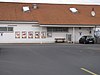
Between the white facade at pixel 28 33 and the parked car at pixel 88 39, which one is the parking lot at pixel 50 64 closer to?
the parked car at pixel 88 39

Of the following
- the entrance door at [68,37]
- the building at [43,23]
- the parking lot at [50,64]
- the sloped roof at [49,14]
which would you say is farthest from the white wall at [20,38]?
the parking lot at [50,64]

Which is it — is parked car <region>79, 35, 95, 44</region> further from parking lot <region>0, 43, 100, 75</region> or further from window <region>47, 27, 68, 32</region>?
parking lot <region>0, 43, 100, 75</region>

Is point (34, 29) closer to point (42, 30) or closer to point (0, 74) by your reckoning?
point (42, 30)

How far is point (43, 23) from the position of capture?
53.7 metres

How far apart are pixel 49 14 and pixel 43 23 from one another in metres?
4.77

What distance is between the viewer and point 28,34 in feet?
178

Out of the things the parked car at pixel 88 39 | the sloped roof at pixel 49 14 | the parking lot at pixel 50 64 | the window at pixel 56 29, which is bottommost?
the parking lot at pixel 50 64

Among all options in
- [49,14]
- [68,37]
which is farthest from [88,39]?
[49,14]

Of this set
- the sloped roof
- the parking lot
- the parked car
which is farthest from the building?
the parking lot

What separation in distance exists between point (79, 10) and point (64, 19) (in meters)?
6.51

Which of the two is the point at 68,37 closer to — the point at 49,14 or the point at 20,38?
the point at 49,14

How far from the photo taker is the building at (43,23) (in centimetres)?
5391

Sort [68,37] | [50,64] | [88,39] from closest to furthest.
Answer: [50,64] < [88,39] < [68,37]

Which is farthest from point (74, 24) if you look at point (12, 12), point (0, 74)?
point (0, 74)
